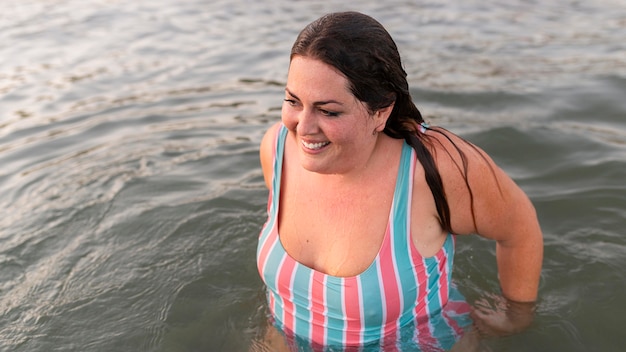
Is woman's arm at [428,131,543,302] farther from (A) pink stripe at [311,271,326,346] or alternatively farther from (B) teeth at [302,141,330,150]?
(A) pink stripe at [311,271,326,346]

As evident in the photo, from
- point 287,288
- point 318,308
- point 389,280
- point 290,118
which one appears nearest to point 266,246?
point 287,288

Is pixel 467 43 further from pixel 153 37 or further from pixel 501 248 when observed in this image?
pixel 501 248

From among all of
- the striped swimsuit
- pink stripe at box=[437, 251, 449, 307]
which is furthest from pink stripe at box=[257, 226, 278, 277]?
pink stripe at box=[437, 251, 449, 307]

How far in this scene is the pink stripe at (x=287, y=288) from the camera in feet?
9.24

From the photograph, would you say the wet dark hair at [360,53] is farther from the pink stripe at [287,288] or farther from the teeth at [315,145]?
the pink stripe at [287,288]

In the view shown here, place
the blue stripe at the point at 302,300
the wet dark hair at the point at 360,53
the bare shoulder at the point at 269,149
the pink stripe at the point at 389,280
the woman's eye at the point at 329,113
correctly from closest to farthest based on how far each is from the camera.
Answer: the wet dark hair at the point at 360,53 < the woman's eye at the point at 329,113 < the pink stripe at the point at 389,280 < the blue stripe at the point at 302,300 < the bare shoulder at the point at 269,149

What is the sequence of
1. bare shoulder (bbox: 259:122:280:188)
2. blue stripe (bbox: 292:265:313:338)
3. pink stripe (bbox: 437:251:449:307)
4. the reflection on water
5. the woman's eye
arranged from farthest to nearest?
the reflection on water → bare shoulder (bbox: 259:122:280:188) → pink stripe (bbox: 437:251:449:307) → blue stripe (bbox: 292:265:313:338) → the woman's eye

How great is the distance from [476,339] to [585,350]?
763 millimetres

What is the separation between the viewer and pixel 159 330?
374cm

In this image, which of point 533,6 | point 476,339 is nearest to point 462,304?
point 476,339

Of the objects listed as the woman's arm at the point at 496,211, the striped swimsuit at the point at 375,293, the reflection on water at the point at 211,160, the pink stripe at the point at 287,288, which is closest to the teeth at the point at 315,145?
the striped swimsuit at the point at 375,293

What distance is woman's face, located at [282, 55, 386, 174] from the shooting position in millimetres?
2330

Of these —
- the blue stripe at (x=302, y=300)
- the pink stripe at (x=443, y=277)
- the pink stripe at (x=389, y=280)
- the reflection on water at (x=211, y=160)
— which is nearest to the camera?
the pink stripe at (x=389, y=280)

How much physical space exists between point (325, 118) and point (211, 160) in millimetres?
3491
